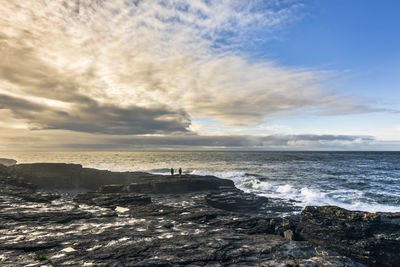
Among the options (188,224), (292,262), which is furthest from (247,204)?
(292,262)

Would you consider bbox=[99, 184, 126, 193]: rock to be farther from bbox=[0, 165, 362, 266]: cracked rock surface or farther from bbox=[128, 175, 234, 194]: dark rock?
bbox=[0, 165, 362, 266]: cracked rock surface

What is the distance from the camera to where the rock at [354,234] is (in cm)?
1205

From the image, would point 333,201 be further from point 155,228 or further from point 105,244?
point 105,244

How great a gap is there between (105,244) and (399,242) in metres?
14.7

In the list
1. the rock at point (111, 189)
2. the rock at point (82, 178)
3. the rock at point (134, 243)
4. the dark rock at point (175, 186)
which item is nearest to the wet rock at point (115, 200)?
the rock at point (134, 243)

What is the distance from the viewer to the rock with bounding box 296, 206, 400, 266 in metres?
12.0

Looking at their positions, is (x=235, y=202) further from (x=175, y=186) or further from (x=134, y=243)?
(x=134, y=243)

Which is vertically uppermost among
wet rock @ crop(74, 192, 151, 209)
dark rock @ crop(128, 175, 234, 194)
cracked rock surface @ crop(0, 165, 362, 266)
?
cracked rock surface @ crop(0, 165, 362, 266)

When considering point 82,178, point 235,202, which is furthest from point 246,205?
point 82,178

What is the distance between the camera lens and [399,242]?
1204 cm

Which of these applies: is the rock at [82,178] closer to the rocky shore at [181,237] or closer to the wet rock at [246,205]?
the wet rock at [246,205]

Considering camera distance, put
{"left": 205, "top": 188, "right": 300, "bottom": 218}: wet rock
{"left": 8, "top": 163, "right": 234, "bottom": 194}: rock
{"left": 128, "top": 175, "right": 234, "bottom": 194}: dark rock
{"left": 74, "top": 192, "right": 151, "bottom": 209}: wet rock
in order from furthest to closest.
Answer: {"left": 8, "top": 163, "right": 234, "bottom": 194}: rock < {"left": 128, "top": 175, "right": 234, "bottom": 194}: dark rock < {"left": 205, "top": 188, "right": 300, "bottom": 218}: wet rock < {"left": 74, "top": 192, "right": 151, "bottom": 209}: wet rock

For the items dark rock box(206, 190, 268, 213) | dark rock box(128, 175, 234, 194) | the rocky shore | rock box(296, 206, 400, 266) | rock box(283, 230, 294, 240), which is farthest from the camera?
dark rock box(128, 175, 234, 194)

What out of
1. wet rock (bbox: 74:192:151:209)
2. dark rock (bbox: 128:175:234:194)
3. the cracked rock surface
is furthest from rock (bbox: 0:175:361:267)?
dark rock (bbox: 128:175:234:194)
